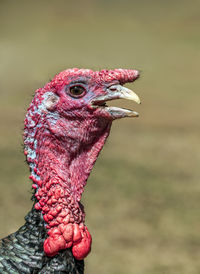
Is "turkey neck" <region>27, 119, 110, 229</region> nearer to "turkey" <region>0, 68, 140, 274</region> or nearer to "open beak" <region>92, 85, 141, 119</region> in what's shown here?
"turkey" <region>0, 68, 140, 274</region>

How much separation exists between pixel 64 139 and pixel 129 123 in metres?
7.92

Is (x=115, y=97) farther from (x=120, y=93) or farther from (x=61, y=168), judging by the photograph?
(x=61, y=168)

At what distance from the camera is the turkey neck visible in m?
3.01

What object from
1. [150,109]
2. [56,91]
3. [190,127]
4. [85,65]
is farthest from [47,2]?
[56,91]

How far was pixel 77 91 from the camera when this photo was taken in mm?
3133

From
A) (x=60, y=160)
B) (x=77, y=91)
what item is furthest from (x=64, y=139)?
(x=77, y=91)

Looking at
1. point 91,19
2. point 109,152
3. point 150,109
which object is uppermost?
point 91,19

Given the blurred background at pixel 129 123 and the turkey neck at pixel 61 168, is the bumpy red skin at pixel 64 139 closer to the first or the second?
the turkey neck at pixel 61 168

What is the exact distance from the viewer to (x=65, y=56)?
49.8 feet

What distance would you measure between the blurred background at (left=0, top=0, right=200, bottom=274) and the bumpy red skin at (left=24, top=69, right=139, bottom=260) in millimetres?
1399

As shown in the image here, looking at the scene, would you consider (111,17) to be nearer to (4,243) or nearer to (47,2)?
(47,2)

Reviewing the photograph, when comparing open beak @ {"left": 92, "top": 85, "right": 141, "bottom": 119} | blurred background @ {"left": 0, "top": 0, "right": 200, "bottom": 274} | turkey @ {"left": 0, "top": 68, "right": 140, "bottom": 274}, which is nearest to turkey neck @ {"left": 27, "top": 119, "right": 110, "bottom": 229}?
turkey @ {"left": 0, "top": 68, "right": 140, "bottom": 274}

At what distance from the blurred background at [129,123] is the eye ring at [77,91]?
1.41 metres

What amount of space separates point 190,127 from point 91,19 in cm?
910
